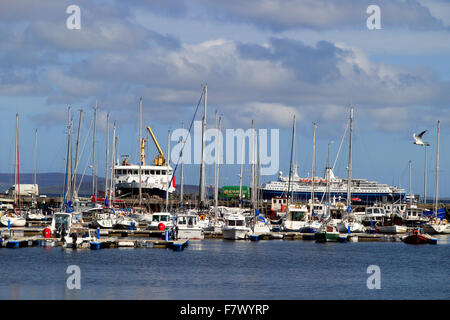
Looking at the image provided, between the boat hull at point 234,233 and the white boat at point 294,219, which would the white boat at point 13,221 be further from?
the white boat at point 294,219

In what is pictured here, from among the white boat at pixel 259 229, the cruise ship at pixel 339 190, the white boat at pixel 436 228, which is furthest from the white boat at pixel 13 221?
the cruise ship at pixel 339 190

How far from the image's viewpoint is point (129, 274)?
4528 centimetres

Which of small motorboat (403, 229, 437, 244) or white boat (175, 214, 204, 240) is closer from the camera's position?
white boat (175, 214, 204, 240)

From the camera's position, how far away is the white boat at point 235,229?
68875 millimetres

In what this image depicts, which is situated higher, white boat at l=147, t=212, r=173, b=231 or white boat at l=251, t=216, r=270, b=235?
white boat at l=147, t=212, r=173, b=231

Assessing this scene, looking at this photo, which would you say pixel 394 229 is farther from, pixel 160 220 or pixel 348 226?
pixel 160 220

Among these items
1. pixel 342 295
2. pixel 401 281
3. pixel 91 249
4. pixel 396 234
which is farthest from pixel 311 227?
pixel 342 295

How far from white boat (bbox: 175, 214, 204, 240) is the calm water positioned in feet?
4.66

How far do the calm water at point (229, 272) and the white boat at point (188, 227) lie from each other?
142 cm

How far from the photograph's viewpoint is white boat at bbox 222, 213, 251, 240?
68.9m

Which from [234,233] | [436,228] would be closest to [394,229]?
[436,228]

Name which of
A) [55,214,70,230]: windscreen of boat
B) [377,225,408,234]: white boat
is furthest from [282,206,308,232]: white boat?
[55,214,70,230]: windscreen of boat

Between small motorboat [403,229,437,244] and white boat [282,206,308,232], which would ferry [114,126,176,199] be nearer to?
white boat [282,206,308,232]
